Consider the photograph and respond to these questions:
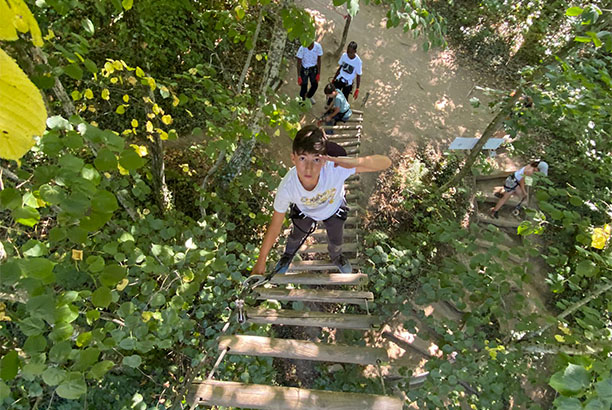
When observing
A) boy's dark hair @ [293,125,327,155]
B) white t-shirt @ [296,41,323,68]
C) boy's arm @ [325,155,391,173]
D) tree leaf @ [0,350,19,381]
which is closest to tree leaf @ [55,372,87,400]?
tree leaf @ [0,350,19,381]

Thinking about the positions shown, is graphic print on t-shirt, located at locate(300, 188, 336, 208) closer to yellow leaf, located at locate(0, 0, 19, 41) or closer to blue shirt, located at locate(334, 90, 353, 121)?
yellow leaf, located at locate(0, 0, 19, 41)

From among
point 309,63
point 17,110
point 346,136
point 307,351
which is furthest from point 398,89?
point 17,110

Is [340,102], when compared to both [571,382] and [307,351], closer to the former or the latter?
[307,351]

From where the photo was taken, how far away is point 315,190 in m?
2.45

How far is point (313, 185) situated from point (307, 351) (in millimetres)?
1157

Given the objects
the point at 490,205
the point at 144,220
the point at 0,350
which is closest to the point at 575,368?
the point at 144,220

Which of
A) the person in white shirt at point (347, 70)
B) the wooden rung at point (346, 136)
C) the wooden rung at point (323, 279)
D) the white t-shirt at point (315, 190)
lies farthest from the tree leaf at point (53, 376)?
the person in white shirt at point (347, 70)

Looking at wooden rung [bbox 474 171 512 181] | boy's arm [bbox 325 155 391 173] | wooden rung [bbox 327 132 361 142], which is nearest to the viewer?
boy's arm [bbox 325 155 391 173]

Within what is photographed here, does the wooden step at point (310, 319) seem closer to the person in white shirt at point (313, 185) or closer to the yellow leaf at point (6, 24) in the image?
the person in white shirt at point (313, 185)

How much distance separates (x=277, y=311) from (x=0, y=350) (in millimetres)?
2119

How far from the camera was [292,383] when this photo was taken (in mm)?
4445

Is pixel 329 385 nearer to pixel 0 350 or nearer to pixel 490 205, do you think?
pixel 0 350

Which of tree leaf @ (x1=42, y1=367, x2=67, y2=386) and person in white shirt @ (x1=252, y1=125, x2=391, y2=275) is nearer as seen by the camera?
tree leaf @ (x1=42, y1=367, x2=67, y2=386)

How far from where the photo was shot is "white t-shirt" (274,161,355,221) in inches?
96.0
